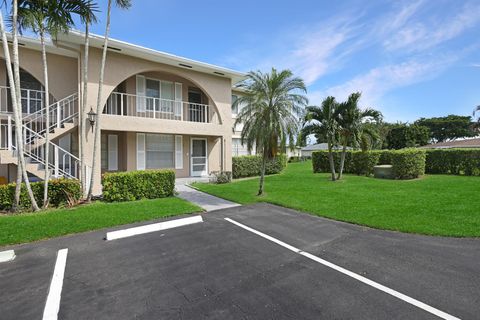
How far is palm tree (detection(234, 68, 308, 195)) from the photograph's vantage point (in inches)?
389

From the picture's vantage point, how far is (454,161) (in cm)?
1556

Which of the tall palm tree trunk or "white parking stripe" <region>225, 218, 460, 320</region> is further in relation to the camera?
the tall palm tree trunk

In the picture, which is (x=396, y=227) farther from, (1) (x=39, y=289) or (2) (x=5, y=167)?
(2) (x=5, y=167)

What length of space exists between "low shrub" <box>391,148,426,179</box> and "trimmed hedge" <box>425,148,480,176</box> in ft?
8.82

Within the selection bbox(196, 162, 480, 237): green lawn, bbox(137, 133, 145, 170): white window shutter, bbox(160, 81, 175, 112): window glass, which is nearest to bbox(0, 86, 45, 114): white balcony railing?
bbox(137, 133, 145, 170): white window shutter

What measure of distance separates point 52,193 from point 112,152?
5332mm

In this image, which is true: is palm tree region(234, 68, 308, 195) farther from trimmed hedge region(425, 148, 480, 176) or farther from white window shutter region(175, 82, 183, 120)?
trimmed hedge region(425, 148, 480, 176)

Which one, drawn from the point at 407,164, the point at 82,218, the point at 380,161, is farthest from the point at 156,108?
the point at 380,161

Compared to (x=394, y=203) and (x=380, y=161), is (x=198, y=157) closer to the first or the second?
(x=394, y=203)

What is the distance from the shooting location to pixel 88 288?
3611 millimetres

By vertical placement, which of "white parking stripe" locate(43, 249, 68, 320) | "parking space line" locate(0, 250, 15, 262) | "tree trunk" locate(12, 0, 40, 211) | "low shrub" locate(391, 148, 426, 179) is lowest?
"white parking stripe" locate(43, 249, 68, 320)

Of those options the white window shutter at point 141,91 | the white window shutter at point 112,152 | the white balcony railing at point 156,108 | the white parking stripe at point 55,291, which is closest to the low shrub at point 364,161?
the white balcony railing at point 156,108

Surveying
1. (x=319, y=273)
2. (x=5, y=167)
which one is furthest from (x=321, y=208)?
(x=5, y=167)

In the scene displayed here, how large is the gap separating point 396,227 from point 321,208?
231 cm
